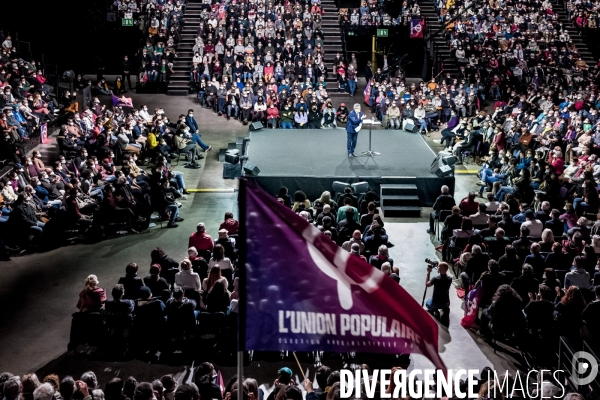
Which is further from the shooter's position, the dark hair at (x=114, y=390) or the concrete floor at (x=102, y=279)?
the concrete floor at (x=102, y=279)

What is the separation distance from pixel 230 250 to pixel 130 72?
20.2 meters

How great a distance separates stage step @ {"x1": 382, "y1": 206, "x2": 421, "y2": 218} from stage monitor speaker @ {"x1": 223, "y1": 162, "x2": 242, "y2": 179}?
4.26 metres

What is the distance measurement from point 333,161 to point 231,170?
2581 millimetres

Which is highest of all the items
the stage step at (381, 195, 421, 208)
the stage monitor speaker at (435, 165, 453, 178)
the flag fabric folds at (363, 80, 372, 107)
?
the flag fabric folds at (363, 80, 372, 107)

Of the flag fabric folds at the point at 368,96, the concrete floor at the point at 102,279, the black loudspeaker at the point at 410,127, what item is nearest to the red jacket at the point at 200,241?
the concrete floor at the point at 102,279

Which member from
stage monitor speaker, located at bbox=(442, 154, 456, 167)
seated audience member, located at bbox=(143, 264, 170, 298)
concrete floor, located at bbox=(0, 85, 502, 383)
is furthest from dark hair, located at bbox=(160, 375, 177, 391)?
stage monitor speaker, located at bbox=(442, 154, 456, 167)

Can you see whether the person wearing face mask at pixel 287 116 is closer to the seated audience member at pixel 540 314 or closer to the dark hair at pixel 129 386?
the seated audience member at pixel 540 314

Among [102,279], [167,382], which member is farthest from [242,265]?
[102,279]

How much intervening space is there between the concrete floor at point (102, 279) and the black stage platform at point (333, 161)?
0.89 meters

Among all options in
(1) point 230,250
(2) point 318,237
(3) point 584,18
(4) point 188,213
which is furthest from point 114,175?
(3) point 584,18

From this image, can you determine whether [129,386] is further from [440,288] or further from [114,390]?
[440,288]

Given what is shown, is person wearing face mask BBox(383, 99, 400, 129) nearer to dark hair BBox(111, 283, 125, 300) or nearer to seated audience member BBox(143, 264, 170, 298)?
seated audience member BBox(143, 264, 170, 298)

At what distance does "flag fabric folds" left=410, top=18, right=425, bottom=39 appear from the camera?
29797 mm

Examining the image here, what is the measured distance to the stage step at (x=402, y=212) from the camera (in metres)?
15.5
